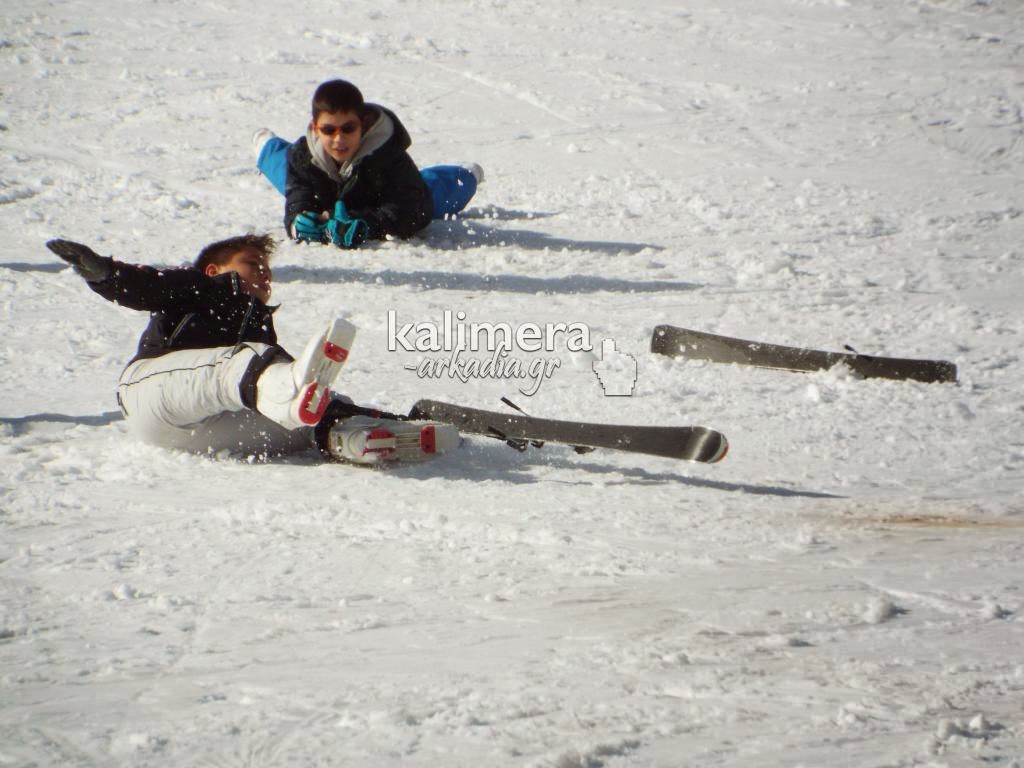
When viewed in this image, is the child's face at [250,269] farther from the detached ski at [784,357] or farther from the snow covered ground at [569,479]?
the detached ski at [784,357]

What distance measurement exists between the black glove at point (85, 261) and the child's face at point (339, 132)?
2.69 m

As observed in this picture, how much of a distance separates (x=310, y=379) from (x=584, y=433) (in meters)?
0.93

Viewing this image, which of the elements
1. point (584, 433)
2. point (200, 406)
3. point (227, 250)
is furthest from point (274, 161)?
point (584, 433)

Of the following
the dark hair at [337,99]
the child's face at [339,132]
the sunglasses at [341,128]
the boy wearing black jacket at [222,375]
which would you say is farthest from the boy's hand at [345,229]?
the boy wearing black jacket at [222,375]

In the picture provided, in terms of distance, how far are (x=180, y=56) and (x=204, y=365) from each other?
7569 mm

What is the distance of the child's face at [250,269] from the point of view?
12.3 feet

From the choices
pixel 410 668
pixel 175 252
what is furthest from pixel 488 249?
pixel 410 668

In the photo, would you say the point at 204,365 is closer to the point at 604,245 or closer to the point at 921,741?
the point at 921,741

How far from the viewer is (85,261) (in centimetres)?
330

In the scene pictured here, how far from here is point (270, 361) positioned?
3164mm

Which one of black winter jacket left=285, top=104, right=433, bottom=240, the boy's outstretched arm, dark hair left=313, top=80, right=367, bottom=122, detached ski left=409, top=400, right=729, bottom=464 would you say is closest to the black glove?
the boy's outstretched arm

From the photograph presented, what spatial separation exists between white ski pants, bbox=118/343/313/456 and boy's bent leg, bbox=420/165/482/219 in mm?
3188

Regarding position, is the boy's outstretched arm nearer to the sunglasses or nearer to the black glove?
the black glove

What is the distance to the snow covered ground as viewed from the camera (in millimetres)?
2115
